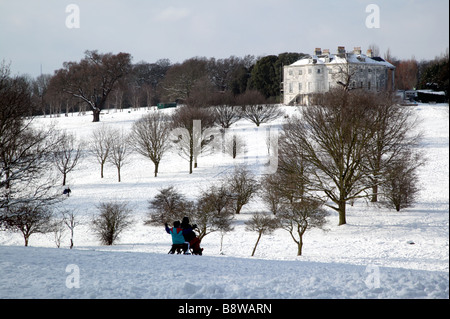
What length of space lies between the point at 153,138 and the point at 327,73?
34568mm

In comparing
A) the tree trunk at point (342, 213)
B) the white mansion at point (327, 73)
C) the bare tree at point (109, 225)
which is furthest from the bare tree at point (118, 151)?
the white mansion at point (327, 73)

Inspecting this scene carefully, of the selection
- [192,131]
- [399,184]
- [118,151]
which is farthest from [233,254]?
[118,151]

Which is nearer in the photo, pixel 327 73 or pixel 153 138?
pixel 153 138

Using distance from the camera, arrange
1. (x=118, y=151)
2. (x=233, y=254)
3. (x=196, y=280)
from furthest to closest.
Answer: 1. (x=118, y=151)
2. (x=233, y=254)
3. (x=196, y=280)

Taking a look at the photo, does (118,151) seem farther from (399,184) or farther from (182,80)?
(182,80)

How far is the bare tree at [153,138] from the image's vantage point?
42812mm

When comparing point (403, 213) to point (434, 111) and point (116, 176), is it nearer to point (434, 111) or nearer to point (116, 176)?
point (116, 176)

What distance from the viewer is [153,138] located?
43.9 metres

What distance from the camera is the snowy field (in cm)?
879

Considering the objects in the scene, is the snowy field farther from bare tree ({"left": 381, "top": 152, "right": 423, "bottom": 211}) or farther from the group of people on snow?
the group of people on snow

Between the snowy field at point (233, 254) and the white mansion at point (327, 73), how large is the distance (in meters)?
20.5

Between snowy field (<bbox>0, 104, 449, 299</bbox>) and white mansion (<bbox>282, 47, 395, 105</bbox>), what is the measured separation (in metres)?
20.5
